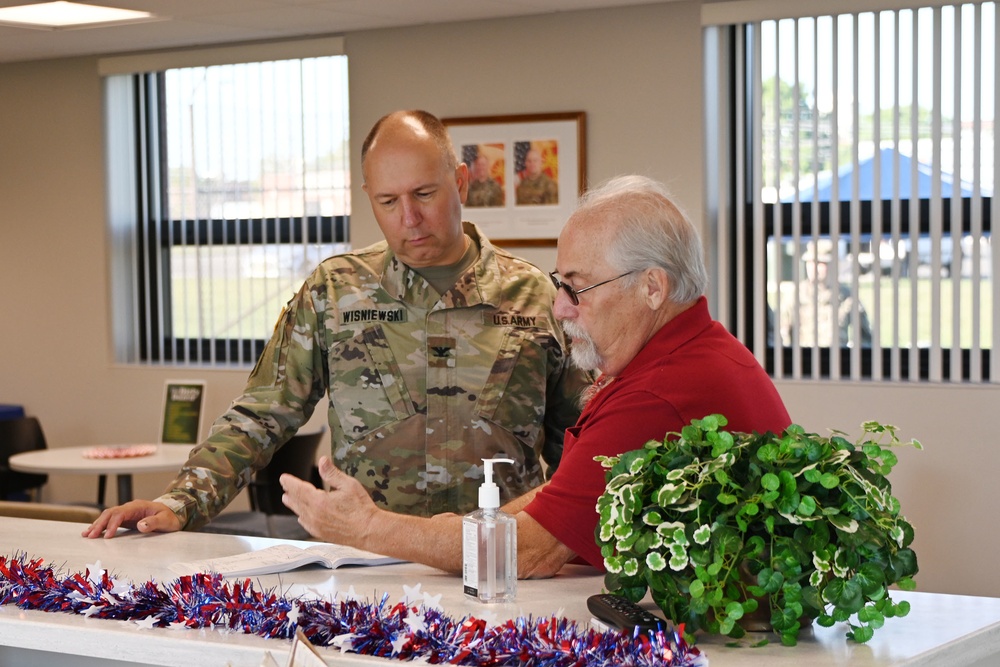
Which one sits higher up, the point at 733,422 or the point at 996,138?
the point at 996,138

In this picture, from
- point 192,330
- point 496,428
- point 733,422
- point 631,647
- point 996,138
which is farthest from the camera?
point 192,330

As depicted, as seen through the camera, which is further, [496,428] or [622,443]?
[496,428]

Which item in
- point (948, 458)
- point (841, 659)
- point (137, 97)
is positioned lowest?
point (948, 458)

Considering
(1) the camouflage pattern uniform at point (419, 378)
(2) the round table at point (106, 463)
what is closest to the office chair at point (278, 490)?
(2) the round table at point (106, 463)

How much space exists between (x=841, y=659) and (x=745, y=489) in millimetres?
256

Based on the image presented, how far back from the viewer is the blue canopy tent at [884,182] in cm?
602

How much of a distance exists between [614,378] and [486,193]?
475 cm

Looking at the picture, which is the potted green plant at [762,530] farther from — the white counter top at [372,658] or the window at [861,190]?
the window at [861,190]

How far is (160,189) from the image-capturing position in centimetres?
815

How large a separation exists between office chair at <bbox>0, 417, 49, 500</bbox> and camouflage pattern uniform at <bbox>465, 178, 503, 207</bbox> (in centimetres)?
314

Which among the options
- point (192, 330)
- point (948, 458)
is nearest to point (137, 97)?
point (192, 330)

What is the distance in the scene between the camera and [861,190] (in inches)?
245

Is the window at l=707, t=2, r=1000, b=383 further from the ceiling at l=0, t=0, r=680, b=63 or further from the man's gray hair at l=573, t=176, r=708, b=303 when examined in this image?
the man's gray hair at l=573, t=176, r=708, b=303

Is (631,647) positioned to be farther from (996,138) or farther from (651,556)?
(996,138)
